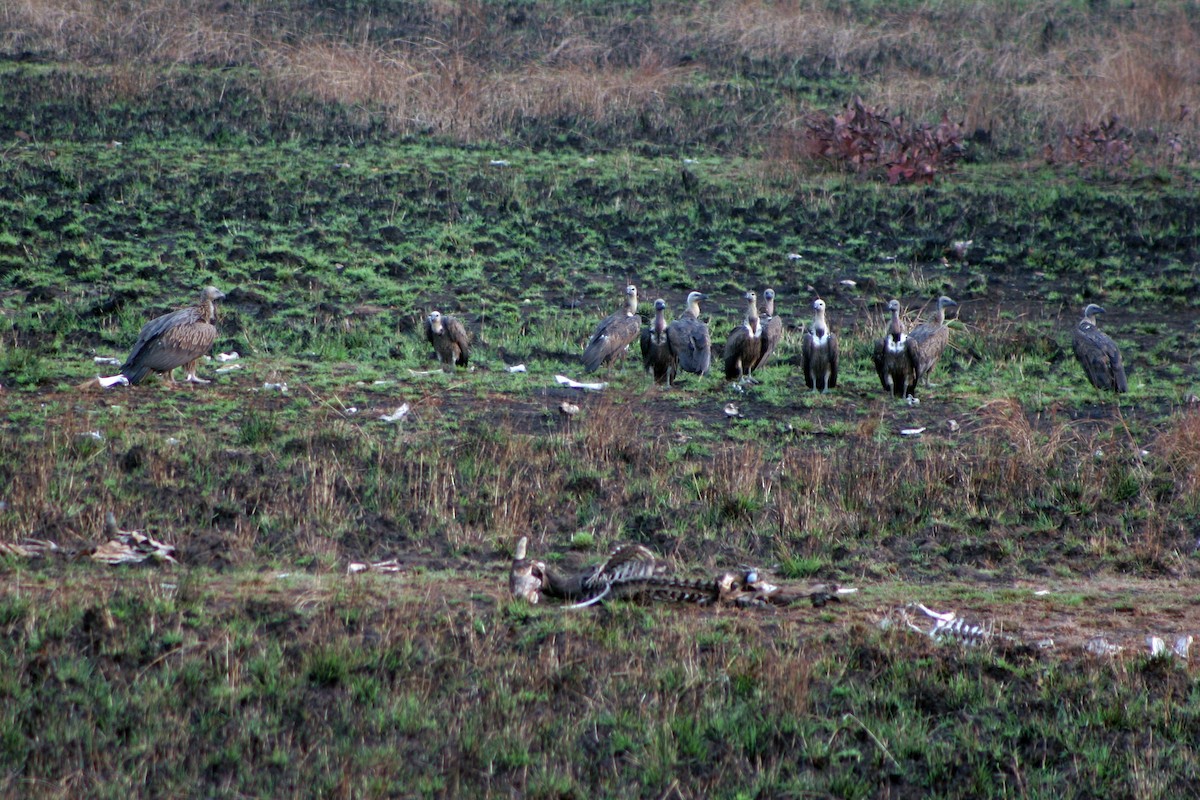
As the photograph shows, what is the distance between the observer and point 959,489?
8.31 metres

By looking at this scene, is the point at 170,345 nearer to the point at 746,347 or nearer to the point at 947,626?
the point at 746,347

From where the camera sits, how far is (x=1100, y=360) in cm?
1111

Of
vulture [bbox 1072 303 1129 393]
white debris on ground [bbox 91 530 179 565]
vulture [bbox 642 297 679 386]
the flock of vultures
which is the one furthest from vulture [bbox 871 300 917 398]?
white debris on ground [bbox 91 530 179 565]

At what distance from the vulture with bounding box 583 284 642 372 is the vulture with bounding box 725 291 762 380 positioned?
802mm

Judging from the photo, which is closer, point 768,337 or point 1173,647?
point 1173,647

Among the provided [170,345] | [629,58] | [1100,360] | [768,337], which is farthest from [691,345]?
[629,58]

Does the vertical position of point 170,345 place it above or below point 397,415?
above

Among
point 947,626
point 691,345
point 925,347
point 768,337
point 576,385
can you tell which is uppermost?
point 947,626

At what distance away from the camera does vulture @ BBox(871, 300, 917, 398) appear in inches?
426

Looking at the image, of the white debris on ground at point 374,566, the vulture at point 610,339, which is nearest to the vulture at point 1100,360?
the vulture at point 610,339

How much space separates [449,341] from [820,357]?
9.52 ft

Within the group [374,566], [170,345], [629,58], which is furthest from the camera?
[629,58]

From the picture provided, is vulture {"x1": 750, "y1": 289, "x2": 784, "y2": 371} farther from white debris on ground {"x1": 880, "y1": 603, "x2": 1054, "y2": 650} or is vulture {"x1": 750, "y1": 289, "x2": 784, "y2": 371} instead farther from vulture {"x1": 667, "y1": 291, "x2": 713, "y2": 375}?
white debris on ground {"x1": 880, "y1": 603, "x2": 1054, "y2": 650}

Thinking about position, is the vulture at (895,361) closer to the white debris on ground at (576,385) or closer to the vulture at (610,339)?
the vulture at (610,339)
